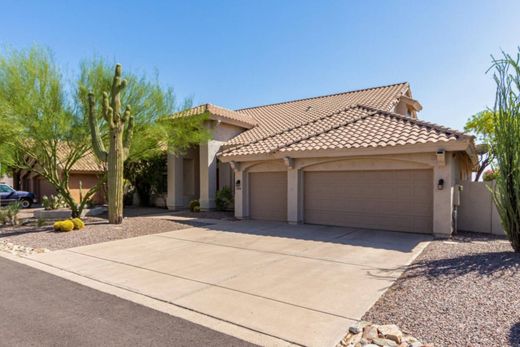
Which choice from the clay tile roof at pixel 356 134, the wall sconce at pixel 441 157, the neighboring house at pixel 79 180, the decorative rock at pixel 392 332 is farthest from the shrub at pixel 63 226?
the wall sconce at pixel 441 157

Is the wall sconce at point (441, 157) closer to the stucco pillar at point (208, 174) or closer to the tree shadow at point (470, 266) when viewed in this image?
the tree shadow at point (470, 266)

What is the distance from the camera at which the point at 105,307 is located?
17.3 ft

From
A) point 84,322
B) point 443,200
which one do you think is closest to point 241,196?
point 443,200

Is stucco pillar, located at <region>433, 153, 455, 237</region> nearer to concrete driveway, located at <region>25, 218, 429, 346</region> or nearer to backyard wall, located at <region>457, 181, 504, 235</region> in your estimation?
concrete driveway, located at <region>25, 218, 429, 346</region>

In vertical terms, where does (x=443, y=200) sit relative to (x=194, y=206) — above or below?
above

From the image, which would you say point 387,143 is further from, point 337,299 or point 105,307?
point 105,307

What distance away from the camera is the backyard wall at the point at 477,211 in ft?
37.9

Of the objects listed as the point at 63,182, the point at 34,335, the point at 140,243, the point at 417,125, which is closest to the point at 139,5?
the point at 63,182

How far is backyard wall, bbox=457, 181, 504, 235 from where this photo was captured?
37.9 feet

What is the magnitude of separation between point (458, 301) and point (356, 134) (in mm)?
8795

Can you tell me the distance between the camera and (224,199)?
59.8ft

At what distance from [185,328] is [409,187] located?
31.4 ft

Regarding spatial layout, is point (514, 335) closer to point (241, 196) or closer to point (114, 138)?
point (241, 196)

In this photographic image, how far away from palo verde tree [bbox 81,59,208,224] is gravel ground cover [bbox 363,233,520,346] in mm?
11064
